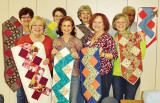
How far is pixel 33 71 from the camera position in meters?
1.90

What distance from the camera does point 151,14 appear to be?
246 cm

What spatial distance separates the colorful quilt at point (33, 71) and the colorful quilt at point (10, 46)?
1.13 feet

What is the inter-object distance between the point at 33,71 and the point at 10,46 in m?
0.54

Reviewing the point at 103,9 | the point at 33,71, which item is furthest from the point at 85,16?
the point at 33,71

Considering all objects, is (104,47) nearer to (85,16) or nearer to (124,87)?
(124,87)

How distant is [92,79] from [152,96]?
76 centimetres

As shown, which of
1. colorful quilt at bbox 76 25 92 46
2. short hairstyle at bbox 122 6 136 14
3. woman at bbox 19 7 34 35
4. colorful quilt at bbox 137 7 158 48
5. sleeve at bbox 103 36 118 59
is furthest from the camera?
short hairstyle at bbox 122 6 136 14

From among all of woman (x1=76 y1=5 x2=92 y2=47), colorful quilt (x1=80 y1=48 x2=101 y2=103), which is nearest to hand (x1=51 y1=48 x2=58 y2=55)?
colorful quilt (x1=80 y1=48 x2=101 y2=103)

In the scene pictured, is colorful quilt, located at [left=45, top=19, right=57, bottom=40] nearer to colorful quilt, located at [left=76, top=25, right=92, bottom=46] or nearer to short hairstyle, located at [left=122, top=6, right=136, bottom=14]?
A: colorful quilt, located at [left=76, top=25, right=92, bottom=46]

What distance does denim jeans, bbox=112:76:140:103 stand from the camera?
1881mm

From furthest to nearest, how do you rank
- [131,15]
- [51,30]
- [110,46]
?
[131,15], [51,30], [110,46]

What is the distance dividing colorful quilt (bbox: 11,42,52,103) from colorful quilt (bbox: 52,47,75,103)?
0.13 m

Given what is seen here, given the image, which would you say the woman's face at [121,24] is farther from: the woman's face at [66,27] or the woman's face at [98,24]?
the woman's face at [66,27]

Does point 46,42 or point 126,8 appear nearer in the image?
point 46,42
